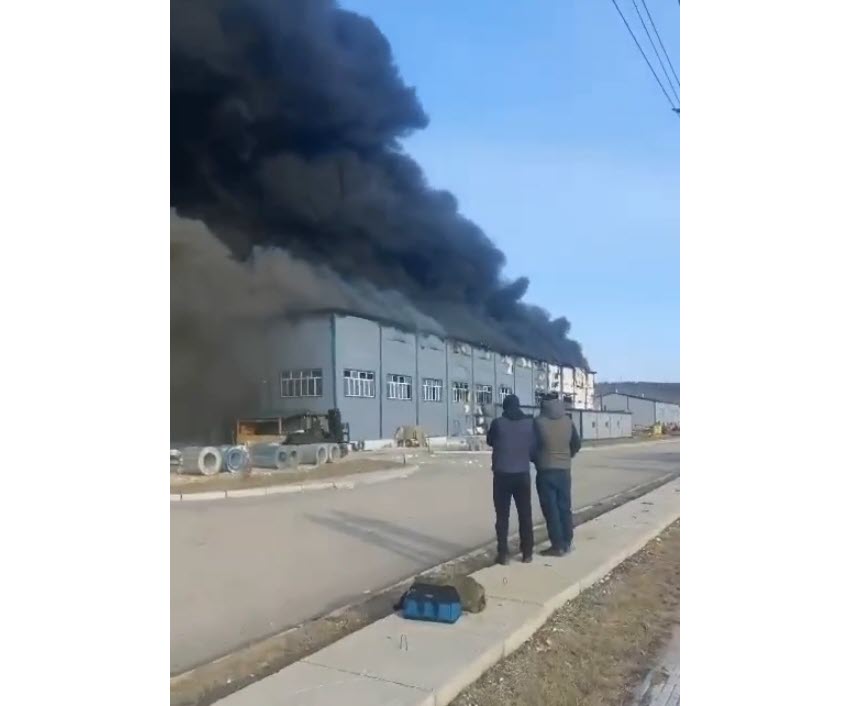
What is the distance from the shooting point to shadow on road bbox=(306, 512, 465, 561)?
1.74 meters

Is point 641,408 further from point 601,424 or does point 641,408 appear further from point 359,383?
point 359,383

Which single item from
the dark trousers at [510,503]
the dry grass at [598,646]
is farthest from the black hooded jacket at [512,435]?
the dry grass at [598,646]

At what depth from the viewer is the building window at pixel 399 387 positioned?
1483 mm

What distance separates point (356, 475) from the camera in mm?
1606

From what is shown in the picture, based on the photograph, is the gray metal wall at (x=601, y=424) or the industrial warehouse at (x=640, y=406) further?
the gray metal wall at (x=601, y=424)

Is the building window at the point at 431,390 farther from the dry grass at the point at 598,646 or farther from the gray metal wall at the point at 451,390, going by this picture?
the dry grass at the point at 598,646

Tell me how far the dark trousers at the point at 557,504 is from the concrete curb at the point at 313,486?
437mm

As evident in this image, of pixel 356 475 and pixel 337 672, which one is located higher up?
pixel 356 475

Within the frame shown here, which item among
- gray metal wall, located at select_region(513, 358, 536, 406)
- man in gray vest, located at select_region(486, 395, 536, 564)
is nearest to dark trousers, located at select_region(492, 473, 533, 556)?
man in gray vest, located at select_region(486, 395, 536, 564)
